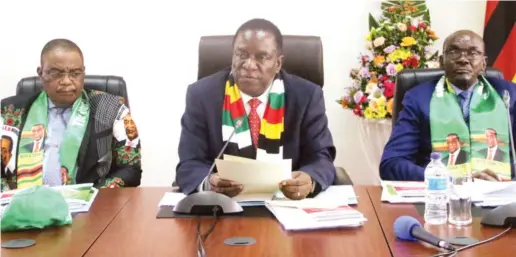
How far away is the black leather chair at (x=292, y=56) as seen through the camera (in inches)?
95.7

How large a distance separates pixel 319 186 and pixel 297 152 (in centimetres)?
31

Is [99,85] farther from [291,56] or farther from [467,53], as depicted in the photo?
[467,53]

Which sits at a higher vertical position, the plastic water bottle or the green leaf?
the green leaf

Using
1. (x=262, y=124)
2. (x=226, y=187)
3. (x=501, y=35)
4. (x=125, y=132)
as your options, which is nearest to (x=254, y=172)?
(x=226, y=187)

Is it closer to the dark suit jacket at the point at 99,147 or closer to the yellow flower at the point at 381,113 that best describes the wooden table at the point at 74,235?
the dark suit jacket at the point at 99,147

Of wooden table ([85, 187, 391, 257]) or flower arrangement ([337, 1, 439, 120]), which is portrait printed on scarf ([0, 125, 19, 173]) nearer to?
wooden table ([85, 187, 391, 257])

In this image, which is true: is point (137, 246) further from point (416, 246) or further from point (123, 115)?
point (123, 115)

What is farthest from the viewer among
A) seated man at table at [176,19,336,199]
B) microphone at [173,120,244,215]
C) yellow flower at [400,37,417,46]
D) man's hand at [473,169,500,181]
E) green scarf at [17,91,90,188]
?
yellow flower at [400,37,417,46]

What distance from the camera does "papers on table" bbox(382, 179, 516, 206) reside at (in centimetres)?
179

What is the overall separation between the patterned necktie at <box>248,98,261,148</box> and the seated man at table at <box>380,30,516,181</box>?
53cm

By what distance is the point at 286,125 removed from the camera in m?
2.26

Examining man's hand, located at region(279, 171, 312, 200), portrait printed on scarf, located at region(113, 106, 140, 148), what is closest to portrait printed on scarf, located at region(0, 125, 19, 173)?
portrait printed on scarf, located at region(113, 106, 140, 148)

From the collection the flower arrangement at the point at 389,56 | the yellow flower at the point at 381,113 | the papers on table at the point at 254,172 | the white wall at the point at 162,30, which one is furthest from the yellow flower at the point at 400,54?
the papers on table at the point at 254,172

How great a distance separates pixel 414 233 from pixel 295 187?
0.46 meters
